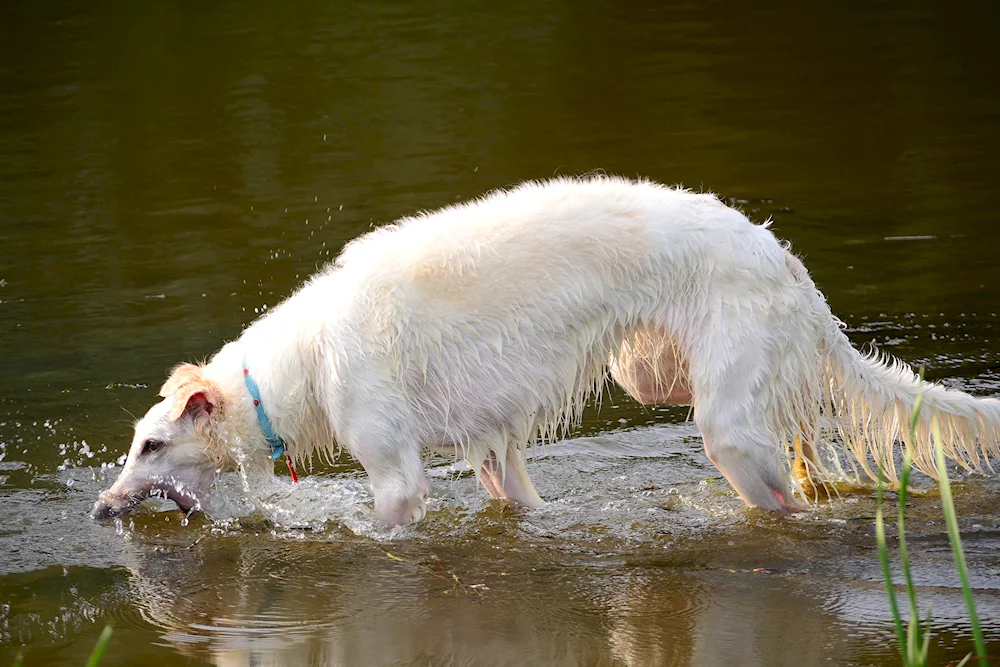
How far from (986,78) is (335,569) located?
1253cm

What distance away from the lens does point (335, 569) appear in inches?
234

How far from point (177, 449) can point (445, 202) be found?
6624 millimetres

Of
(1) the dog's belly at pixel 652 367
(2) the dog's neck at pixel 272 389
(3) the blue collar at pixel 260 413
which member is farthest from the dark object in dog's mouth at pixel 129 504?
(1) the dog's belly at pixel 652 367

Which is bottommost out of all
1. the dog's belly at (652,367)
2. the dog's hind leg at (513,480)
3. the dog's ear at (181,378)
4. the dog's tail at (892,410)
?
the dog's hind leg at (513,480)

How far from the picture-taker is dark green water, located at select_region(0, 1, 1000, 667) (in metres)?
5.26

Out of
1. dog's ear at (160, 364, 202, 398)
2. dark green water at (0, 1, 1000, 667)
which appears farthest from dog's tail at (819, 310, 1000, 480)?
dog's ear at (160, 364, 202, 398)

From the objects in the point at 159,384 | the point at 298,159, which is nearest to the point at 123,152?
the point at 298,159

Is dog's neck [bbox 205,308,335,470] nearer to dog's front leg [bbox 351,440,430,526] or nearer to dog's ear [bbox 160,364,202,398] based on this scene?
dog's ear [bbox 160,364,202,398]

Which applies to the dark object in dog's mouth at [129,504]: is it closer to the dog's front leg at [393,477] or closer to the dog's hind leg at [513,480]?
the dog's front leg at [393,477]

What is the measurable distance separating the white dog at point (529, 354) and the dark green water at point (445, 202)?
48 centimetres

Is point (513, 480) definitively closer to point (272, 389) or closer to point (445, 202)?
point (272, 389)

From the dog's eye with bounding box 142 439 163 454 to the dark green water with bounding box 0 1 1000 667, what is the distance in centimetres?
62

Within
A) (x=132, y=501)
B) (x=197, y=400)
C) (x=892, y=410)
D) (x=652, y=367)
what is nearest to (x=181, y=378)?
(x=197, y=400)

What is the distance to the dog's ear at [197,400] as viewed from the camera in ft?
18.8
